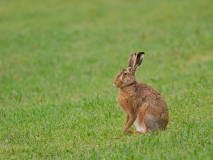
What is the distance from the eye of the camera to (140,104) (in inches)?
282

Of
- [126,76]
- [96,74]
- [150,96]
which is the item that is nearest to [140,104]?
[150,96]

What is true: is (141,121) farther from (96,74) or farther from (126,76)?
(96,74)

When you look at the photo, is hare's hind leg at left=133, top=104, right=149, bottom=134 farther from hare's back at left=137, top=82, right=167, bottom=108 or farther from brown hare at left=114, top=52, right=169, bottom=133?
hare's back at left=137, top=82, right=167, bottom=108

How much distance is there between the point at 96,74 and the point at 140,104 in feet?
33.1

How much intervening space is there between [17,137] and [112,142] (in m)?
2.29

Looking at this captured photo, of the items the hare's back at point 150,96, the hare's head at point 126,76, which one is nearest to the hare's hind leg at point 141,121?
the hare's back at point 150,96

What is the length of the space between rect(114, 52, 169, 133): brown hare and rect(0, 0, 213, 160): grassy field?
256 mm

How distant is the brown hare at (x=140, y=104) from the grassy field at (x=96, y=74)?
0.84 feet

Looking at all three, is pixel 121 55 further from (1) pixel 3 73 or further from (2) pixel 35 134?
(2) pixel 35 134

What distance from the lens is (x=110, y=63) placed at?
1847cm

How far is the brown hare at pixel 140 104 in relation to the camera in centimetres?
690

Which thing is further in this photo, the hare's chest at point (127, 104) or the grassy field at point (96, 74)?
the hare's chest at point (127, 104)

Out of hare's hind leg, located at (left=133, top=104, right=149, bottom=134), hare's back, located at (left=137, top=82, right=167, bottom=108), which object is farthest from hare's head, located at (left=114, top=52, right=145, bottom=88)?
hare's hind leg, located at (left=133, top=104, right=149, bottom=134)

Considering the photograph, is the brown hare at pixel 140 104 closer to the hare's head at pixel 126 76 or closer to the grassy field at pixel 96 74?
the hare's head at pixel 126 76
